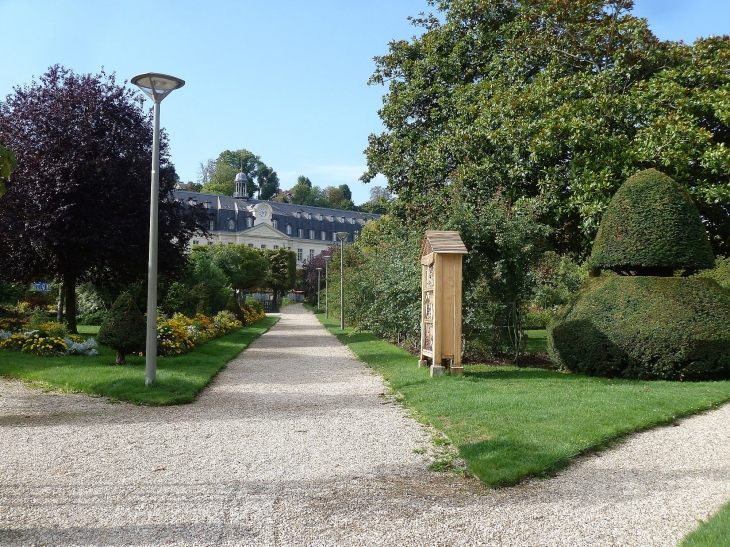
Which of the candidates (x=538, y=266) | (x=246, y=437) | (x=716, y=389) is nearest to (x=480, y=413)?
(x=246, y=437)

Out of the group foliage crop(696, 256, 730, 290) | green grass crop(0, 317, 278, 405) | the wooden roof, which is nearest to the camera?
green grass crop(0, 317, 278, 405)

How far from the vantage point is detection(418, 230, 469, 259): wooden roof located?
10.9m

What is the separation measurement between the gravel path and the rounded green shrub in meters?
2.64

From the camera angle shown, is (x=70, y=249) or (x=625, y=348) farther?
(x=70, y=249)

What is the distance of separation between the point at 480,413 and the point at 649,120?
9.92 meters

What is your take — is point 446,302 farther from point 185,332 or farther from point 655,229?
point 185,332

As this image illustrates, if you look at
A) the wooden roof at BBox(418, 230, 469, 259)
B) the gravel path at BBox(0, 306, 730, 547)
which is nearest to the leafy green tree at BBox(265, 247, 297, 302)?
the wooden roof at BBox(418, 230, 469, 259)

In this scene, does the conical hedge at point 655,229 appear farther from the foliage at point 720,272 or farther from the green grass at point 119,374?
the foliage at point 720,272

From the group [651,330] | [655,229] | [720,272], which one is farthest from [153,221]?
[720,272]

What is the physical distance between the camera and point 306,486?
489 cm

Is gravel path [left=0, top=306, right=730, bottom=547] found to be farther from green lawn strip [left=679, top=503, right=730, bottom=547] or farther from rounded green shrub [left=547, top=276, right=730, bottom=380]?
rounded green shrub [left=547, top=276, right=730, bottom=380]

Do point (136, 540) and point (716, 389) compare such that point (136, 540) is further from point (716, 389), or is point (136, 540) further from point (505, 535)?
point (716, 389)

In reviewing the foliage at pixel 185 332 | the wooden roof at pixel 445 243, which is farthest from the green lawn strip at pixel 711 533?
the foliage at pixel 185 332

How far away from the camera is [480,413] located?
7.48m
